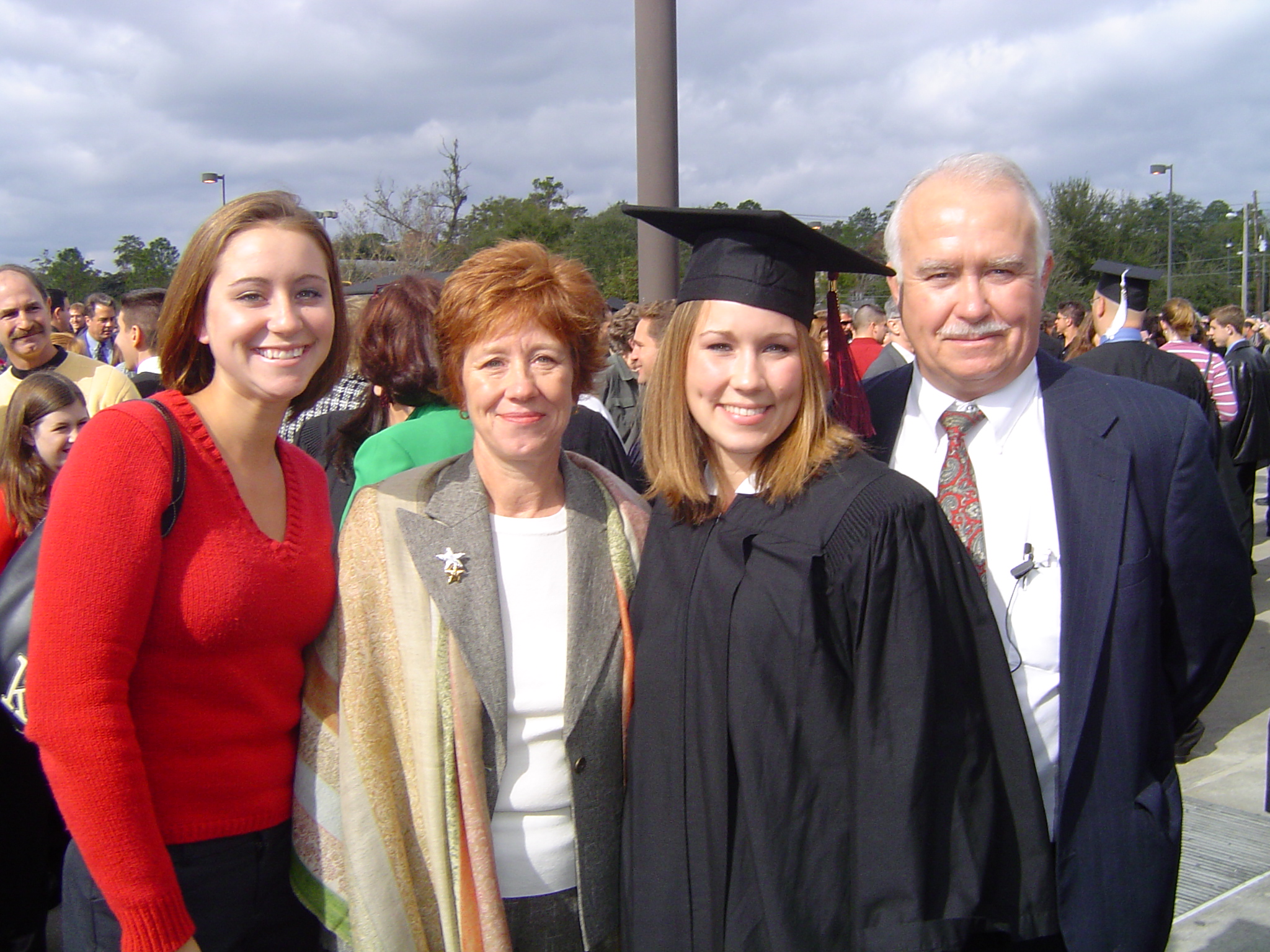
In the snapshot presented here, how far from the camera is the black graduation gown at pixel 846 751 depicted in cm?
165

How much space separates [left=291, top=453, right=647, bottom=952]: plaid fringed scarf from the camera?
6.24 ft

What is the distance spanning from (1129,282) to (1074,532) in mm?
5059

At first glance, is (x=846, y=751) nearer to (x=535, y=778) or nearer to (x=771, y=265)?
(x=535, y=778)

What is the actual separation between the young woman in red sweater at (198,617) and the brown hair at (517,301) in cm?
27

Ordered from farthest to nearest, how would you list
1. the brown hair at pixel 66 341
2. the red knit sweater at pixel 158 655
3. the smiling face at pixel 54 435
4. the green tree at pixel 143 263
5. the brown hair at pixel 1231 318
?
1. the green tree at pixel 143 263
2. the brown hair at pixel 1231 318
3. the brown hair at pixel 66 341
4. the smiling face at pixel 54 435
5. the red knit sweater at pixel 158 655

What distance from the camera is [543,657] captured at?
2.03 metres

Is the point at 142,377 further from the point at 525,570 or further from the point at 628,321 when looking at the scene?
the point at 525,570

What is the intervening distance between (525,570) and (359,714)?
46cm

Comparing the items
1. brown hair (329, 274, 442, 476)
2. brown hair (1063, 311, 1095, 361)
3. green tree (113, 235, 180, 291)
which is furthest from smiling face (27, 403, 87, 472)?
green tree (113, 235, 180, 291)

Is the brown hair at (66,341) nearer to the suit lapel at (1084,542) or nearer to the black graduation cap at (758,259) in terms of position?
the black graduation cap at (758,259)

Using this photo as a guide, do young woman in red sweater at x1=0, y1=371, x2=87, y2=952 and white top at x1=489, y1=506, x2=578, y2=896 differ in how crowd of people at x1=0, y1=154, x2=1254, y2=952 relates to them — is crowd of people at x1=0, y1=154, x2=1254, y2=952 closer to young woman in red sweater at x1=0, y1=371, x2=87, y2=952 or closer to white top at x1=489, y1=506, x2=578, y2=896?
white top at x1=489, y1=506, x2=578, y2=896

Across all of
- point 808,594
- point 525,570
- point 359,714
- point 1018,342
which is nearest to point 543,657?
point 525,570

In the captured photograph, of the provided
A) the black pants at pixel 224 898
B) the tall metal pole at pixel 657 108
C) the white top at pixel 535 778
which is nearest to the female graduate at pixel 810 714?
the white top at pixel 535 778

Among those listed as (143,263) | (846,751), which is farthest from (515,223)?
(846,751)
